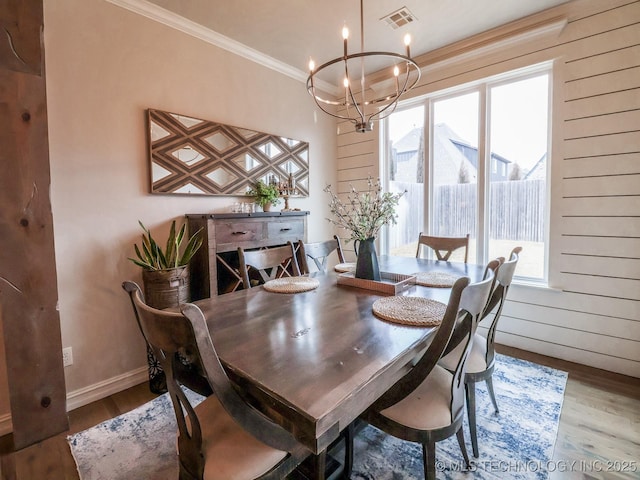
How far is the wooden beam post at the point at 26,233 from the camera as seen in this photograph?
1642 mm

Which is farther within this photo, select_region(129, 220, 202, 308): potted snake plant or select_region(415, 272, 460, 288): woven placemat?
select_region(129, 220, 202, 308): potted snake plant

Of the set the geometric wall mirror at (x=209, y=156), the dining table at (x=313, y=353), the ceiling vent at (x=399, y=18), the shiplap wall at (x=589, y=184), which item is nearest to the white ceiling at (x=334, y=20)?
the ceiling vent at (x=399, y=18)

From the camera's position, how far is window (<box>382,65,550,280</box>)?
2.75m

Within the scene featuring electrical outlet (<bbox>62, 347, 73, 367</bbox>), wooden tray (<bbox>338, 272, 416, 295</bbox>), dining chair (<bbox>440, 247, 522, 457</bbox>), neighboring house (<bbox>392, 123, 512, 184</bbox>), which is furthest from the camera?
neighboring house (<bbox>392, 123, 512, 184</bbox>)

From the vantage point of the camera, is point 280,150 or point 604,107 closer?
point 604,107

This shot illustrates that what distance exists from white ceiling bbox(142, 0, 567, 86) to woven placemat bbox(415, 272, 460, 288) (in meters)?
2.08

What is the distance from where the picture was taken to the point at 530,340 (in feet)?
9.03

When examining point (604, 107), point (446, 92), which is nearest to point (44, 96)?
point (446, 92)

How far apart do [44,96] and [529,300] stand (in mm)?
3801

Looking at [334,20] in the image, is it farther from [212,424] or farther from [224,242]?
[212,424]

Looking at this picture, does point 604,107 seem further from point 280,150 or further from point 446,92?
point 280,150

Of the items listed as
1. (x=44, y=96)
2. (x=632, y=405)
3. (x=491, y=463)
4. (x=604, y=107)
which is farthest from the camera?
(x=604, y=107)

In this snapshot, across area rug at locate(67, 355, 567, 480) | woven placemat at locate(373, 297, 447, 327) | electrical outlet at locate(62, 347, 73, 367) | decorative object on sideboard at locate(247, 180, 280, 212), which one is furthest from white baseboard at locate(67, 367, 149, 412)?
woven placemat at locate(373, 297, 447, 327)

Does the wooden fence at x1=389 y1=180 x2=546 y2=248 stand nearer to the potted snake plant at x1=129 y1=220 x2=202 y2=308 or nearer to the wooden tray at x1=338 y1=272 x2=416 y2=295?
the wooden tray at x1=338 y1=272 x2=416 y2=295
